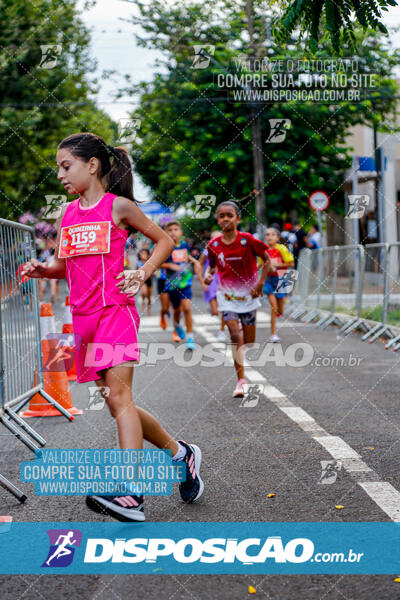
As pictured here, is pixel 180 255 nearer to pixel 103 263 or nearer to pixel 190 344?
pixel 190 344

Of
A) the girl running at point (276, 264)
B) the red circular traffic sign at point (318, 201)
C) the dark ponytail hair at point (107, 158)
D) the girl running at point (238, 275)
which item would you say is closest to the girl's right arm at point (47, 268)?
the dark ponytail hair at point (107, 158)

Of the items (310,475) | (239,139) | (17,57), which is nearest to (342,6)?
(310,475)

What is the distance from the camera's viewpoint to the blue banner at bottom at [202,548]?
3.66 meters

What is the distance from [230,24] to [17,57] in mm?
8175

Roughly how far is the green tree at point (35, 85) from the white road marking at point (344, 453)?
23153 mm

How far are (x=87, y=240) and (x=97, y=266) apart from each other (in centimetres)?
13

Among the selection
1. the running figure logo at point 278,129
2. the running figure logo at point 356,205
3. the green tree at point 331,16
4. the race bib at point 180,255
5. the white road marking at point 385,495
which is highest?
the running figure logo at point 278,129

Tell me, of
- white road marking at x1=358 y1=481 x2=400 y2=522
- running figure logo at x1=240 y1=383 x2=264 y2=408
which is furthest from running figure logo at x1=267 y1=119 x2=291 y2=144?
white road marking at x1=358 y1=481 x2=400 y2=522

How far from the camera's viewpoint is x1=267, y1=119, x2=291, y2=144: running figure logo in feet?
81.7

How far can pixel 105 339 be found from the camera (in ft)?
14.2

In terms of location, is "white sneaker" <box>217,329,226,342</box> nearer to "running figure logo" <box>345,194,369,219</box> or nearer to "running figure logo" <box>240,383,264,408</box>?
"running figure logo" <box>345,194,369,219</box>

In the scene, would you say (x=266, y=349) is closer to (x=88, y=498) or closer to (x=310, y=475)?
(x=310, y=475)

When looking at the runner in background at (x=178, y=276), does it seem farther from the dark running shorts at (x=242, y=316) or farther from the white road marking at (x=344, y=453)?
the white road marking at (x=344, y=453)

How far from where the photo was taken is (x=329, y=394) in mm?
8422
